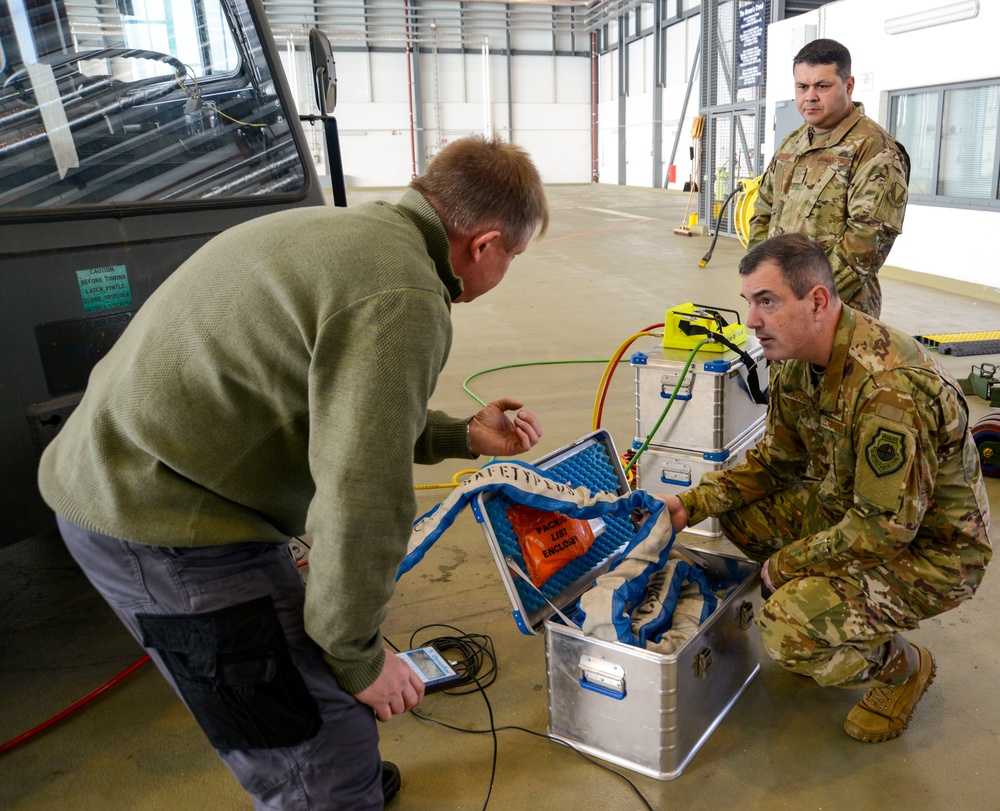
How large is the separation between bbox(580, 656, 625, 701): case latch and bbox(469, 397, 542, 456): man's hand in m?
0.56

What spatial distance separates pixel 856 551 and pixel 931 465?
27 centimetres

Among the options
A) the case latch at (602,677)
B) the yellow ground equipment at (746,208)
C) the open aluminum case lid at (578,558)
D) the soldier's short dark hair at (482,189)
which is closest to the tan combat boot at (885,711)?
the case latch at (602,677)

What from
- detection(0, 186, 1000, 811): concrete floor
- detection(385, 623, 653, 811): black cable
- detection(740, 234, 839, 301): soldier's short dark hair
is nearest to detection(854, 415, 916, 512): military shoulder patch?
detection(740, 234, 839, 301): soldier's short dark hair

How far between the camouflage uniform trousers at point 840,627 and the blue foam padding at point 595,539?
53 cm

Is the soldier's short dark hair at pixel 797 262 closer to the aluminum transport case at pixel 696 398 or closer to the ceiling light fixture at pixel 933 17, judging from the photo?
the aluminum transport case at pixel 696 398

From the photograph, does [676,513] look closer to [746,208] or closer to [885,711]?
[885,711]

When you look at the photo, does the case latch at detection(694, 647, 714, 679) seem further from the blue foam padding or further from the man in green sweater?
the man in green sweater

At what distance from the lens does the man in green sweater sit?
1170mm

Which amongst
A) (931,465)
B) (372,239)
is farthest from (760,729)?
(372,239)

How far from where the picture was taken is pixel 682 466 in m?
3.21

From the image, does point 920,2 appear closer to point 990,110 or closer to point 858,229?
point 990,110

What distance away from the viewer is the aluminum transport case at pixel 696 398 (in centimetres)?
305

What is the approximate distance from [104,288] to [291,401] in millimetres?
1421

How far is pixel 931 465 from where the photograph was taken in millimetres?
1911
